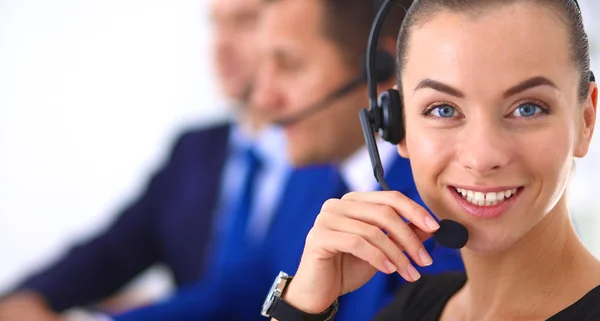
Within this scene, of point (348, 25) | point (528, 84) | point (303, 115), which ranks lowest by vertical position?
point (528, 84)

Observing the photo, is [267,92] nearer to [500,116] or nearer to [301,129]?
[301,129]

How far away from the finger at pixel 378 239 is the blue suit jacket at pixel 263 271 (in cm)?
63

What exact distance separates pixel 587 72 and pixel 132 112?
6.20 ft

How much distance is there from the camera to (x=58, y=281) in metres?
2.47

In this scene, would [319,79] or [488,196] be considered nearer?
[488,196]

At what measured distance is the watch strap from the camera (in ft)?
3.40

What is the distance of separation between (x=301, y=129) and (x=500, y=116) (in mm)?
1268

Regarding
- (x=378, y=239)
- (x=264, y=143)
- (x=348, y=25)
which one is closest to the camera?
(x=378, y=239)

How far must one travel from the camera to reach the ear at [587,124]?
0.92m

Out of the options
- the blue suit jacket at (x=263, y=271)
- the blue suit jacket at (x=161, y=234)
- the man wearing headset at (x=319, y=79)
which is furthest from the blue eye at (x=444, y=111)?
the blue suit jacket at (x=161, y=234)

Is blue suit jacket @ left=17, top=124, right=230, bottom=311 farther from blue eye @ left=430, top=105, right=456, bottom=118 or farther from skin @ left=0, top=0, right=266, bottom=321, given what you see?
blue eye @ left=430, top=105, right=456, bottom=118

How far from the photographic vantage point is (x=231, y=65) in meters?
2.41

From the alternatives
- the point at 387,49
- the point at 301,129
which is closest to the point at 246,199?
the point at 301,129

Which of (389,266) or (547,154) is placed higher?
(547,154)
